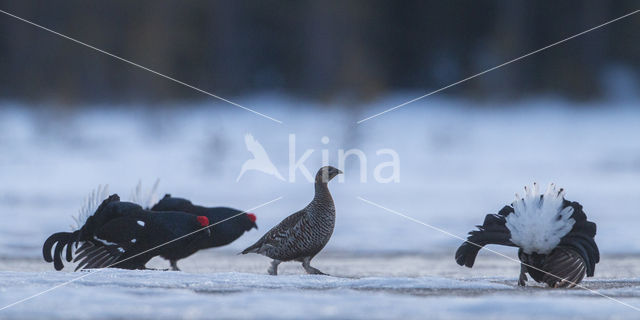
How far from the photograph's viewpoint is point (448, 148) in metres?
20.5

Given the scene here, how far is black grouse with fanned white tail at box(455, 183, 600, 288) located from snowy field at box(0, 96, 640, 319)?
0.20 meters

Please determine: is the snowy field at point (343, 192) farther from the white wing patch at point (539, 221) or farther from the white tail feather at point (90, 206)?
the white tail feather at point (90, 206)

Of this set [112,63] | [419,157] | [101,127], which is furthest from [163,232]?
[112,63]

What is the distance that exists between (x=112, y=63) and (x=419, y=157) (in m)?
10.5

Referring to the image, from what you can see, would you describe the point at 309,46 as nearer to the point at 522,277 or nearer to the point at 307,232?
the point at 307,232

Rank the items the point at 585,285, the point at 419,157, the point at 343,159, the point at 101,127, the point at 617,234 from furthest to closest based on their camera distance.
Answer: the point at 101,127 < the point at 419,157 < the point at 343,159 < the point at 617,234 < the point at 585,285

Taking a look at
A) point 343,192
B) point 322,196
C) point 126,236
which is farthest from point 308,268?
point 343,192

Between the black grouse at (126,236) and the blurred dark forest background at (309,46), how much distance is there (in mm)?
17004

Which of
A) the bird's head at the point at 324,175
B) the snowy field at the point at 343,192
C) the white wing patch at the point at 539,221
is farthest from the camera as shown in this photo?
the bird's head at the point at 324,175

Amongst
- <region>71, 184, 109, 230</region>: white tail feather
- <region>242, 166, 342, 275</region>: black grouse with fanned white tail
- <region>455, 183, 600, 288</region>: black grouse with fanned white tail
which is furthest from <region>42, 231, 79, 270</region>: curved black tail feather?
<region>455, 183, 600, 288</region>: black grouse with fanned white tail

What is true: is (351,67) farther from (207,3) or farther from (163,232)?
(163,232)

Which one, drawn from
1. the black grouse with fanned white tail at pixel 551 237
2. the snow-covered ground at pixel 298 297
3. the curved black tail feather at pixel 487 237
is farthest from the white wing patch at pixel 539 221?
the snow-covered ground at pixel 298 297

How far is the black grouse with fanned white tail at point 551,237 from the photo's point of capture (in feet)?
21.3

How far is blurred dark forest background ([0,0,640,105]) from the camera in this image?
25594 millimetres
